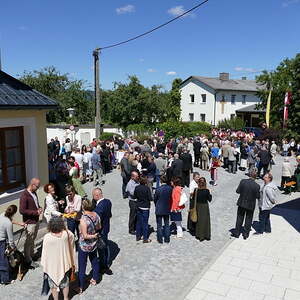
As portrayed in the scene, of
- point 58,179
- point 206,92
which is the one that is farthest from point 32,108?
point 206,92

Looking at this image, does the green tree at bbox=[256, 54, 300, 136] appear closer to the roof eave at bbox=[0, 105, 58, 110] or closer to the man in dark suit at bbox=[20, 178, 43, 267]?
the roof eave at bbox=[0, 105, 58, 110]

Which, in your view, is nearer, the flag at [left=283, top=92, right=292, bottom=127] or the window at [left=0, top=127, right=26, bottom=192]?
the window at [left=0, top=127, right=26, bottom=192]

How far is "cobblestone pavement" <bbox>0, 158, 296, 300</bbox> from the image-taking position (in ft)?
18.6

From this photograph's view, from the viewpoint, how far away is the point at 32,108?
6965 millimetres

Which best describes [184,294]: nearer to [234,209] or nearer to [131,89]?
[234,209]

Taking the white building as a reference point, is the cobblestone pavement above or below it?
below

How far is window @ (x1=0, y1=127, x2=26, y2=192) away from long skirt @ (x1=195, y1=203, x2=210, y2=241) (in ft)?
13.8

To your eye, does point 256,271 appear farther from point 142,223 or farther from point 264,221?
point 142,223

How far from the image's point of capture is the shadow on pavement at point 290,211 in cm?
950

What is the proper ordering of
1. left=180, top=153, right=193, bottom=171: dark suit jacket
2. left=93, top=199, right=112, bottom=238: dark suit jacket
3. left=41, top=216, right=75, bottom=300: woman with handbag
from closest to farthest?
1. left=41, top=216, right=75, bottom=300: woman with handbag
2. left=93, top=199, right=112, bottom=238: dark suit jacket
3. left=180, top=153, right=193, bottom=171: dark suit jacket

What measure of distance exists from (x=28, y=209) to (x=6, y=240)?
0.86 metres

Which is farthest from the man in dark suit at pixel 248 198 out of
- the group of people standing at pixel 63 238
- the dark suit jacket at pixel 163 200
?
the group of people standing at pixel 63 238

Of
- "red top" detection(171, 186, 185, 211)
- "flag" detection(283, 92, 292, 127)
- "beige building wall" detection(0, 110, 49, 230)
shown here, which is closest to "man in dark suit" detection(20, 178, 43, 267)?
"beige building wall" detection(0, 110, 49, 230)

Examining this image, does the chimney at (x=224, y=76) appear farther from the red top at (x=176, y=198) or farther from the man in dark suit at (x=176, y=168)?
the red top at (x=176, y=198)
